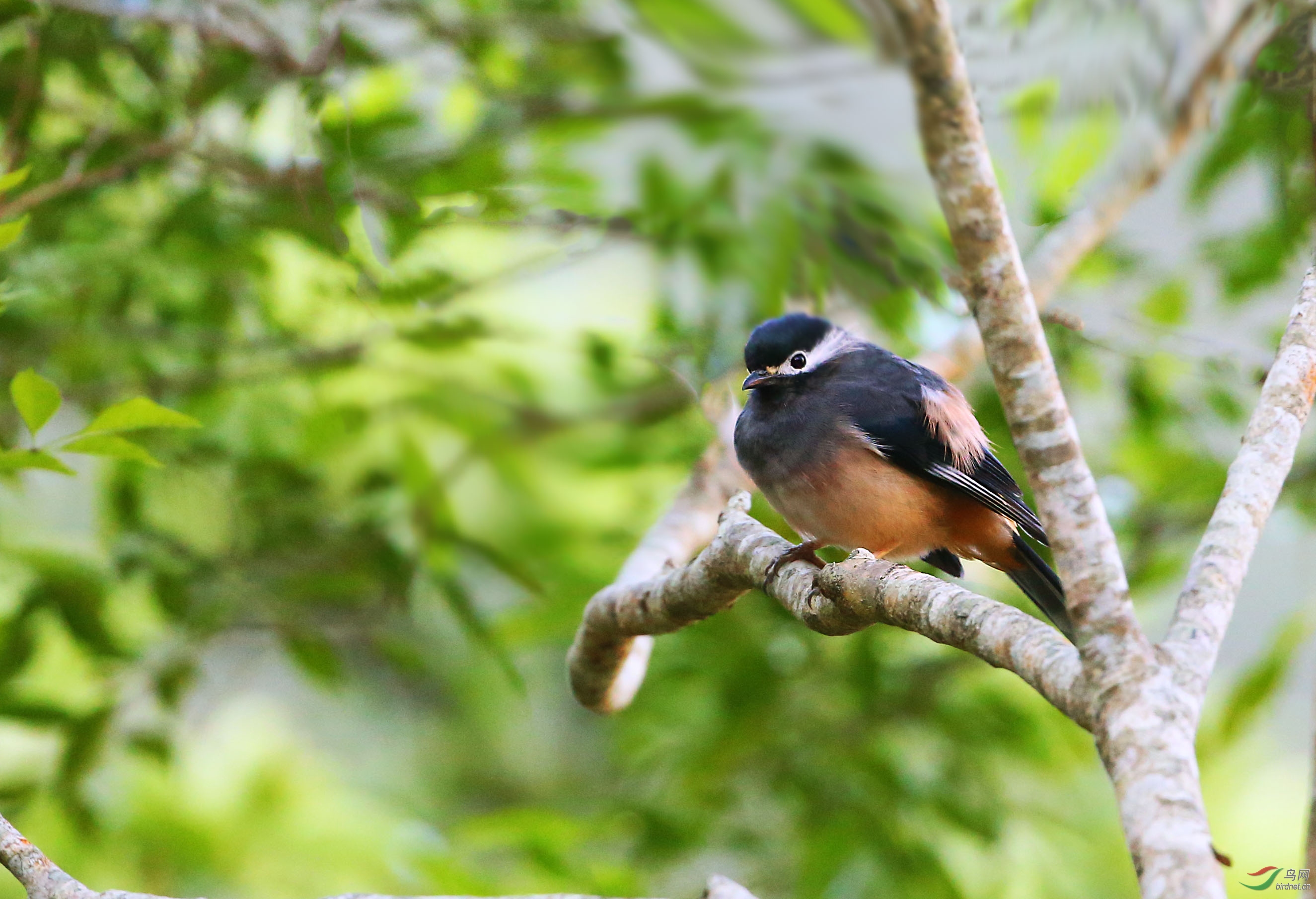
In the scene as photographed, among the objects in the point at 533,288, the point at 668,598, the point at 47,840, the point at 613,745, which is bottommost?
the point at 47,840

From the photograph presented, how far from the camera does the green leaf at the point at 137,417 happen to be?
1.90 meters

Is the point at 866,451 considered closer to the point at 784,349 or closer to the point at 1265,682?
the point at 784,349

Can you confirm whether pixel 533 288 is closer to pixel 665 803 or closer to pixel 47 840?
pixel 665 803

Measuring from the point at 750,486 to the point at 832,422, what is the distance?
Result: 26.3 inches

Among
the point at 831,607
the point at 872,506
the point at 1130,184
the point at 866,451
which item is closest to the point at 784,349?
the point at 866,451

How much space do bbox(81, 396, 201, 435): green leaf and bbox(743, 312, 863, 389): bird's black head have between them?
1.79 metres

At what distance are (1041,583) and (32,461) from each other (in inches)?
116

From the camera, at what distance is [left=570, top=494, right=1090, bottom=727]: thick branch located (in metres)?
1.45

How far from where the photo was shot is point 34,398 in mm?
1915

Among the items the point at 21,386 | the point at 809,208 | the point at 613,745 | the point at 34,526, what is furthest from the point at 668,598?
the point at 34,526

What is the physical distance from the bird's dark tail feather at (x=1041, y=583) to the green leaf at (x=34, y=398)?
9.02 feet

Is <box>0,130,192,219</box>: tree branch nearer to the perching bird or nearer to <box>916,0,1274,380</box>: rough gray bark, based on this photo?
the perching bird

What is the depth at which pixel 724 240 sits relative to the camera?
3936 millimetres

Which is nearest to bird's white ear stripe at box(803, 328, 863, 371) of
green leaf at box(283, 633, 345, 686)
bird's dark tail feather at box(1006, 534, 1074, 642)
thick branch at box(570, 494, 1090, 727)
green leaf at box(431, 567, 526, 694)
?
bird's dark tail feather at box(1006, 534, 1074, 642)
